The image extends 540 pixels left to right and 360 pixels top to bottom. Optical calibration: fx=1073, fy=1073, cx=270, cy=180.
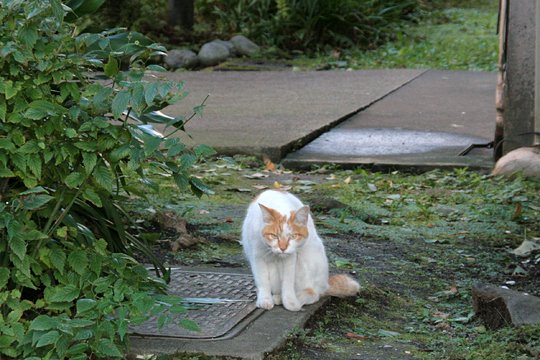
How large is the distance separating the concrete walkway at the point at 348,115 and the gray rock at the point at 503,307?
3492mm

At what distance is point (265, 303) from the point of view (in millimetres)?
4738

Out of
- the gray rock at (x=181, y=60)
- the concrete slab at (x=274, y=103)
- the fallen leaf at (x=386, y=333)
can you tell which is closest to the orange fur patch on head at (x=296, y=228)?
the fallen leaf at (x=386, y=333)

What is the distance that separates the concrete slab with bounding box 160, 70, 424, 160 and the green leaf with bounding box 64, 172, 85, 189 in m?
4.75

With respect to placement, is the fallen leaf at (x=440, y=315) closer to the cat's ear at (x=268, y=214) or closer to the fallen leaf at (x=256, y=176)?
the cat's ear at (x=268, y=214)

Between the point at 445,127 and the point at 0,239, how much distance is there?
6782 mm

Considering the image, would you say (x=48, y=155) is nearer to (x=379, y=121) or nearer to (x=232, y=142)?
(x=232, y=142)

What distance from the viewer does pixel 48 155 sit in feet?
13.2

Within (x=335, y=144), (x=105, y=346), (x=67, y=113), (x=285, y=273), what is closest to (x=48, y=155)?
(x=67, y=113)

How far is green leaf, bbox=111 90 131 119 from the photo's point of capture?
3.98m

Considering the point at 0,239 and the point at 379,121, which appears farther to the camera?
the point at 379,121

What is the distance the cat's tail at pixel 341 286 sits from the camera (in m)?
5.05

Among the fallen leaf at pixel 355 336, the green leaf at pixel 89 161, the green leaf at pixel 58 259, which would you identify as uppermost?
the green leaf at pixel 89 161

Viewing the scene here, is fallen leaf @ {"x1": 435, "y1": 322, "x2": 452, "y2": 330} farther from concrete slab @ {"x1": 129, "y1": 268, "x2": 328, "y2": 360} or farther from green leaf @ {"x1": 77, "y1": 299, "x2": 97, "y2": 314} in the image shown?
green leaf @ {"x1": 77, "y1": 299, "x2": 97, "y2": 314}

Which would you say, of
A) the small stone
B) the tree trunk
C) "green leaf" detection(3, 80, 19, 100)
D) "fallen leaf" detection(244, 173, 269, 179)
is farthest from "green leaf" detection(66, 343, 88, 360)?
the tree trunk
